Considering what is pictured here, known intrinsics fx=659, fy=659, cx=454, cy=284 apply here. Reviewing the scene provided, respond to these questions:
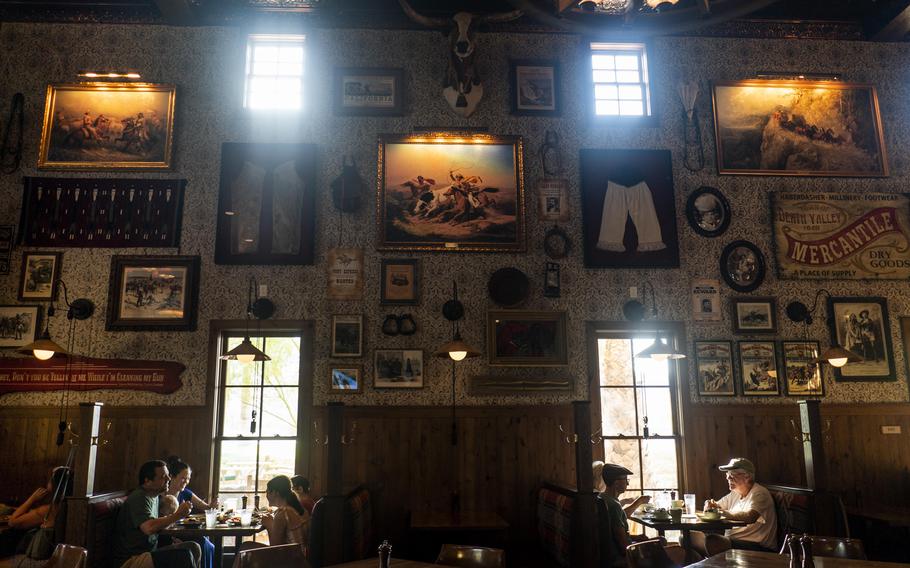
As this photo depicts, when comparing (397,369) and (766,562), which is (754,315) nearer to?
(397,369)

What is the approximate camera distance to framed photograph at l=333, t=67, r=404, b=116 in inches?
294

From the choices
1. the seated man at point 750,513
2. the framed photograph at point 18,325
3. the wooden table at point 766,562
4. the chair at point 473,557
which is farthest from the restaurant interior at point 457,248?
the wooden table at point 766,562

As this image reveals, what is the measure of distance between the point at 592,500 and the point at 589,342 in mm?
2481

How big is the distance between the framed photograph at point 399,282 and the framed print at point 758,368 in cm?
360

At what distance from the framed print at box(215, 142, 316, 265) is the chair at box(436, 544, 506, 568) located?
3978 millimetres

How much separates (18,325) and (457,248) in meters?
4.64

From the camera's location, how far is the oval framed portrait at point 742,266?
7.30m

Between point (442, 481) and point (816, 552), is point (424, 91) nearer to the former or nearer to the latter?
point (442, 481)

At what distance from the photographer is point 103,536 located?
5398 millimetres

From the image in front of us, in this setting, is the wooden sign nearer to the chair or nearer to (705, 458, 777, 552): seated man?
the chair

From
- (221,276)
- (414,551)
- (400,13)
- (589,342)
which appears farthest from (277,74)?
(414,551)

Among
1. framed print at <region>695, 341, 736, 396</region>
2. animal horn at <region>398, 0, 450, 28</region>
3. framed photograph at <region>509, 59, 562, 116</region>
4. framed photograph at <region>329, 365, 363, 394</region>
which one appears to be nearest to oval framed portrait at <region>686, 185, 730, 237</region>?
framed print at <region>695, 341, 736, 396</region>

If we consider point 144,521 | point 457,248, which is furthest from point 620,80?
point 144,521

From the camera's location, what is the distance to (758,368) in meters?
7.13
